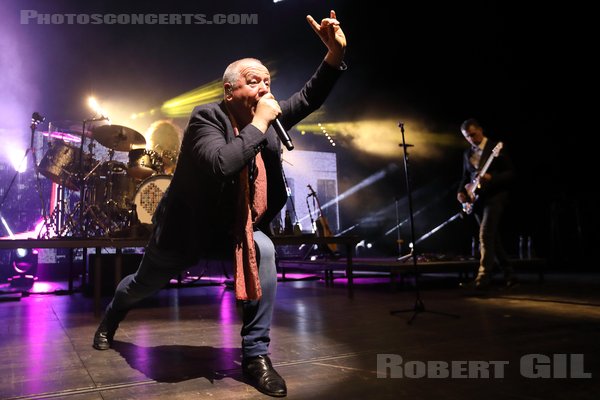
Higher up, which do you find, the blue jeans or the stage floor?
the blue jeans

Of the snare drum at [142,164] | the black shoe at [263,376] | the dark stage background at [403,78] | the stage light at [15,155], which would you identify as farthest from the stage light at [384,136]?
the black shoe at [263,376]

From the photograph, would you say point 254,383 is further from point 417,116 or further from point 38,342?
point 417,116

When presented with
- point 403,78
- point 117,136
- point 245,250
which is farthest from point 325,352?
point 403,78

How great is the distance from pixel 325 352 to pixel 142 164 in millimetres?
4532

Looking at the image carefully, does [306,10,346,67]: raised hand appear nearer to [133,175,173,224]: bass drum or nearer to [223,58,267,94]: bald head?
[223,58,267,94]: bald head

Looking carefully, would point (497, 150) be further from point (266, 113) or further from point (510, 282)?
point (266, 113)

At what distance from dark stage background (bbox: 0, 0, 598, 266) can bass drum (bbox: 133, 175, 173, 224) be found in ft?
9.26

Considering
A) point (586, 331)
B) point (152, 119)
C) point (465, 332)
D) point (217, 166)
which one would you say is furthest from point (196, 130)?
point (152, 119)

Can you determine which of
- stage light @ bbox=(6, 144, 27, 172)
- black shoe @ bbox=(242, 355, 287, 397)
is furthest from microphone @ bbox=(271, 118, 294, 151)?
stage light @ bbox=(6, 144, 27, 172)

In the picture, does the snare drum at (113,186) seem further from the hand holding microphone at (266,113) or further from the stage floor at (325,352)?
the hand holding microphone at (266,113)

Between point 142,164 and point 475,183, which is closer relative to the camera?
point 475,183

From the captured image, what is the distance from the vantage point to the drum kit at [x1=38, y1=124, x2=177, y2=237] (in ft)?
17.9

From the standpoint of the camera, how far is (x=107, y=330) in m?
2.19

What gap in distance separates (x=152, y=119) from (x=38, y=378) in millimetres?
6923
